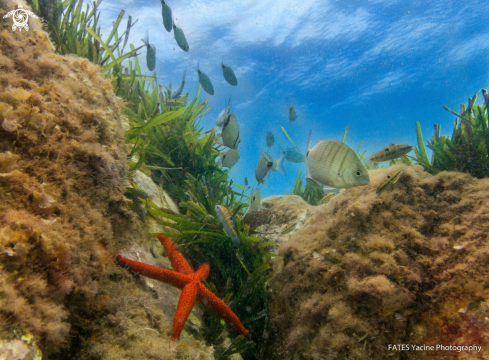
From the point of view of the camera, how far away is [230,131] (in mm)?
3412

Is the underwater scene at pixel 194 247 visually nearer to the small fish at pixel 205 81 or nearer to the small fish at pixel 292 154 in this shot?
the small fish at pixel 205 81

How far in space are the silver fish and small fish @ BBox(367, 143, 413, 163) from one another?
1163 millimetres

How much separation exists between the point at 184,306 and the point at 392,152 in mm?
3087

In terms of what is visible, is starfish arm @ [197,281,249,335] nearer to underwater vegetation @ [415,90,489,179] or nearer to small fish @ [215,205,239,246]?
small fish @ [215,205,239,246]

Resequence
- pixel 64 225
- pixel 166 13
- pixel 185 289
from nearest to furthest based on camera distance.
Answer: pixel 64 225, pixel 185 289, pixel 166 13

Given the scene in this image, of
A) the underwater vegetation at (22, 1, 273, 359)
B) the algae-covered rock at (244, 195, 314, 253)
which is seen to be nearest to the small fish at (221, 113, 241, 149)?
the underwater vegetation at (22, 1, 273, 359)

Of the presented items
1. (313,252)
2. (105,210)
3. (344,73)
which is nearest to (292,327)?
(313,252)

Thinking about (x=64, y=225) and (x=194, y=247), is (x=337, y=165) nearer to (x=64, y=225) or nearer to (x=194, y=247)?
(x=194, y=247)

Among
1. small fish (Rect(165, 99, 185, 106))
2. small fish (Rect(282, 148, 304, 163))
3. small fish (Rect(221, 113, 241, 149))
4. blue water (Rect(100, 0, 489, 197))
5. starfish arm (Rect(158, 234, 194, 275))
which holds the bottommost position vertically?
starfish arm (Rect(158, 234, 194, 275))

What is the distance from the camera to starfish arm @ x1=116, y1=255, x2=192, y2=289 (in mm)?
1733

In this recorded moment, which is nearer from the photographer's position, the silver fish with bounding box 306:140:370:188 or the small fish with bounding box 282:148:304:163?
the silver fish with bounding box 306:140:370:188

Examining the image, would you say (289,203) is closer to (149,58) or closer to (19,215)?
Answer: (19,215)

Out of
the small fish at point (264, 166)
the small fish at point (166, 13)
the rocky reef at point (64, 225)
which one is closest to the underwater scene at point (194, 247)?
the rocky reef at point (64, 225)

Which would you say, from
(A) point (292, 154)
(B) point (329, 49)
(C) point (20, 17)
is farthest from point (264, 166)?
(B) point (329, 49)
